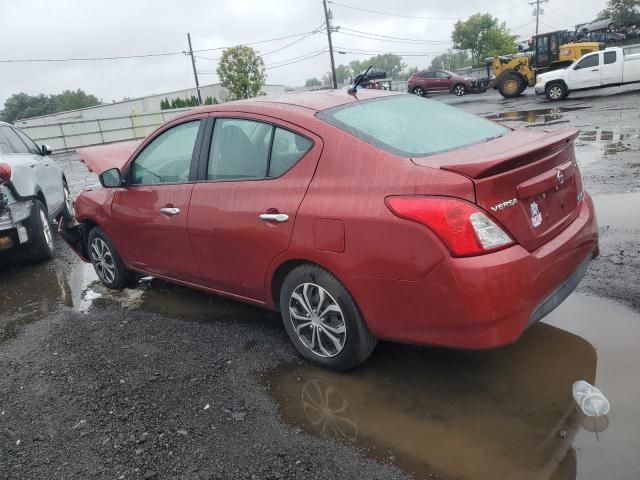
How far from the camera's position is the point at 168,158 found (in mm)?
4137

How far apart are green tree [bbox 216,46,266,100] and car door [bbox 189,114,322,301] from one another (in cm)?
4157

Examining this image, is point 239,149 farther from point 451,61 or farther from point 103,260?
point 451,61

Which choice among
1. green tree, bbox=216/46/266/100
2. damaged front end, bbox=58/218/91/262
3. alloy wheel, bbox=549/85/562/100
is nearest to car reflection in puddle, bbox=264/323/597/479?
damaged front end, bbox=58/218/91/262

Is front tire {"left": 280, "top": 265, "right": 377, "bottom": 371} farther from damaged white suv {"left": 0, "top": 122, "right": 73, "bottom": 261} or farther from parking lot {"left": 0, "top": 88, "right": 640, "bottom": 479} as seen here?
damaged white suv {"left": 0, "top": 122, "right": 73, "bottom": 261}

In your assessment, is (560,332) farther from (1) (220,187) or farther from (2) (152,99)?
(2) (152,99)

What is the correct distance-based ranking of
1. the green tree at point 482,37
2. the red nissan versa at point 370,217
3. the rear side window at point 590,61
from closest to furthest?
the red nissan versa at point 370,217 < the rear side window at point 590,61 < the green tree at point 482,37

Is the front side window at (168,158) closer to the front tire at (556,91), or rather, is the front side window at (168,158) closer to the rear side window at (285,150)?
the rear side window at (285,150)

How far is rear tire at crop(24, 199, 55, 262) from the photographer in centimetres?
601

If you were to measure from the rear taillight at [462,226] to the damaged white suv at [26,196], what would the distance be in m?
4.94

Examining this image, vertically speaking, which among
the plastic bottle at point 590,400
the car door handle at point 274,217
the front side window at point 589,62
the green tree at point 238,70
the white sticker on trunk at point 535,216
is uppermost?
the green tree at point 238,70

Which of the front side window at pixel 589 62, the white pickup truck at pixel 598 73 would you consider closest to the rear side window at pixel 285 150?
the white pickup truck at pixel 598 73

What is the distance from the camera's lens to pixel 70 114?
44.6 metres

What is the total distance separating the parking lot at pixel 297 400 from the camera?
2.45 meters

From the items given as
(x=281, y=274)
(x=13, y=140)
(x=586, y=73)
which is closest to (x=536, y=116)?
(x=586, y=73)
